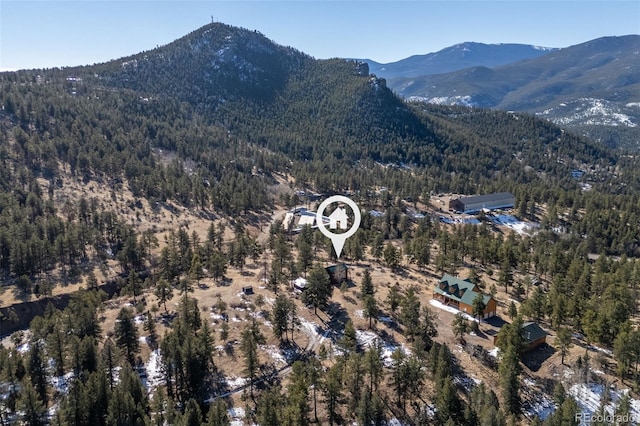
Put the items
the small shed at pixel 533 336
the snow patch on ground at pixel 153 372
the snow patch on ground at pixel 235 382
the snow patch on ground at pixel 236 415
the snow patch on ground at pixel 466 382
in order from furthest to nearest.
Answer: the small shed at pixel 533 336 < the snow patch on ground at pixel 235 382 < the snow patch on ground at pixel 153 372 < the snow patch on ground at pixel 466 382 < the snow patch on ground at pixel 236 415

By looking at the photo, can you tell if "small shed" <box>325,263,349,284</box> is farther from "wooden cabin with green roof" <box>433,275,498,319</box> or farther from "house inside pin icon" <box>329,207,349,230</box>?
"house inside pin icon" <box>329,207,349,230</box>

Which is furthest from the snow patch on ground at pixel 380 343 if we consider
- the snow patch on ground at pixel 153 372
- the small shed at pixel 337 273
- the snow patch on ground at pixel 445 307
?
the snow patch on ground at pixel 153 372

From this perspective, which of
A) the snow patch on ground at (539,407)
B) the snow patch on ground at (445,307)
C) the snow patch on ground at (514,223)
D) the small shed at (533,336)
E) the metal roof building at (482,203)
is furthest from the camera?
the metal roof building at (482,203)

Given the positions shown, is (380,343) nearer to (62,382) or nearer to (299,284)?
(299,284)

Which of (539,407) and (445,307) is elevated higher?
(445,307)

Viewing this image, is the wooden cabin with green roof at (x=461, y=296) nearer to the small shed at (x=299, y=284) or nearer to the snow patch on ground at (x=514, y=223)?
the small shed at (x=299, y=284)

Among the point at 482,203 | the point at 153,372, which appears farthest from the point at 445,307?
the point at 482,203

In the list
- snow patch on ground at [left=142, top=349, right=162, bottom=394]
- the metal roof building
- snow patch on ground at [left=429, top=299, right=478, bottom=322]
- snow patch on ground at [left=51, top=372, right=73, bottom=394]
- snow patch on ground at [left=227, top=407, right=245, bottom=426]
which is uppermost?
snow patch on ground at [left=51, top=372, right=73, bottom=394]

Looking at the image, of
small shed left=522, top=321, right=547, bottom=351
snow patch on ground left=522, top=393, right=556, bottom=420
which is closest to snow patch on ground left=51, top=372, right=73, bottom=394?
snow patch on ground left=522, top=393, right=556, bottom=420

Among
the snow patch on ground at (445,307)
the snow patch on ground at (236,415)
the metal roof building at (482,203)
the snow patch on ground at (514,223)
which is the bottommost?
the snow patch on ground at (514,223)

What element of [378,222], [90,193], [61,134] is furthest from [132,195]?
[378,222]
